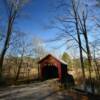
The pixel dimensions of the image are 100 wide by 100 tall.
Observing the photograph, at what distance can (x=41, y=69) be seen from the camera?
2988 cm

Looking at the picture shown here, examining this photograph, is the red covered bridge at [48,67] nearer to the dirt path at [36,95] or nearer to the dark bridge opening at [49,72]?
the dark bridge opening at [49,72]

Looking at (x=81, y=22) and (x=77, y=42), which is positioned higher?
(x=81, y=22)

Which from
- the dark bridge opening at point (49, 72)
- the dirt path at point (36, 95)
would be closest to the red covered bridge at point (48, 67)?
the dark bridge opening at point (49, 72)

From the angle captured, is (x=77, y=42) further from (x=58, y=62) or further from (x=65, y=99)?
(x=65, y=99)

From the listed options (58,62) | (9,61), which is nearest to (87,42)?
(58,62)

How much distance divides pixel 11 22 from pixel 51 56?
8.31 m

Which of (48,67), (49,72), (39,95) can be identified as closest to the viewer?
(39,95)

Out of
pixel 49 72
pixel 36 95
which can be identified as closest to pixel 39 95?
pixel 36 95

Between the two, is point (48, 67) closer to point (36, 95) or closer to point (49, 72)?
point (49, 72)

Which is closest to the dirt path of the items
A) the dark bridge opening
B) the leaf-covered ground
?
the leaf-covered ground

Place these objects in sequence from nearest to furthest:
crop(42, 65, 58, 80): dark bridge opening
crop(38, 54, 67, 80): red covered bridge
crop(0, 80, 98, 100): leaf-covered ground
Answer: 1. crop(0, 80, 98, 100): leaf-covered ground
2. crop(38, 54, 67, 80): red covered bridge
3. crop(42, 65, 58, 80): dark bridge opening

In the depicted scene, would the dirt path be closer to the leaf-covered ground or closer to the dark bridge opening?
the leaf-covered ground

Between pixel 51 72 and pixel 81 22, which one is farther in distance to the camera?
pixel 51 72

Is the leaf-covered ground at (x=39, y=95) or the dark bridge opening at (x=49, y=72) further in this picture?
the dark bridge opening at (x=49, y=72)
